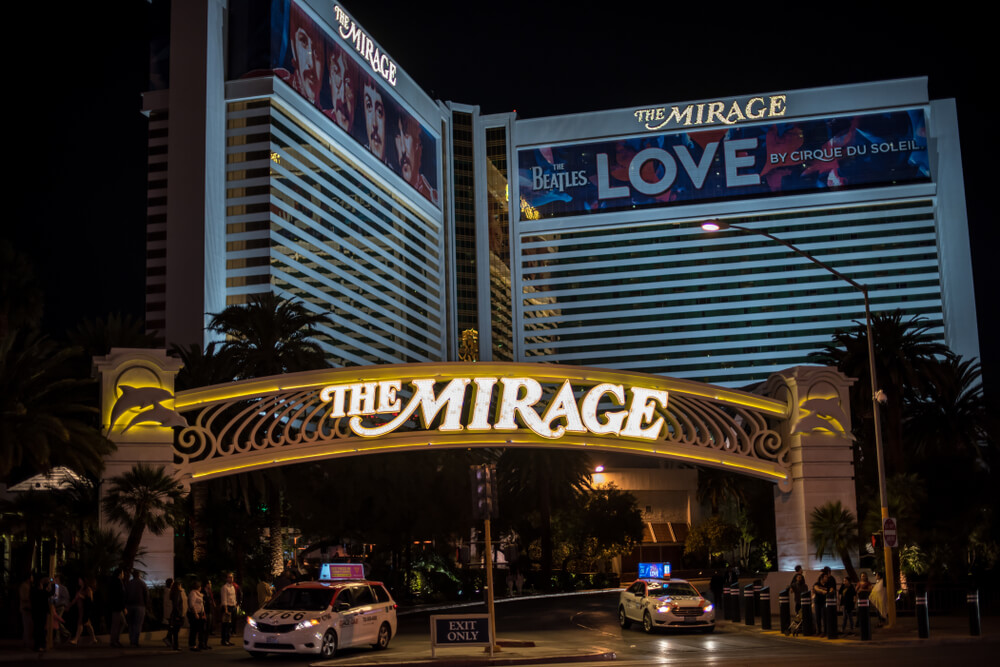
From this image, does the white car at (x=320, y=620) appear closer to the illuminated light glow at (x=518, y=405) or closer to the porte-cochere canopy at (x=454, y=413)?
the porte-cochere canopy at (x=454, y=413)

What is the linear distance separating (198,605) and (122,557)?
135 inches

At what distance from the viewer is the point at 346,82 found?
564ft

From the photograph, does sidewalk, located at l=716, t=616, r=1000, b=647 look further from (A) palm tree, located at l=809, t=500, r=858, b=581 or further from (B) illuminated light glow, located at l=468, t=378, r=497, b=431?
(B) illuminated light glow, located at l=468, t=378, r=497, b=431

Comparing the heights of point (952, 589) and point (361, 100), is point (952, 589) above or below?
below

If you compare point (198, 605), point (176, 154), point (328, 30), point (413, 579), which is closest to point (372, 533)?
point (413, 579)

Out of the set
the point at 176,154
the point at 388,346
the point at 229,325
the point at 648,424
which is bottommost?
the point at 648,424

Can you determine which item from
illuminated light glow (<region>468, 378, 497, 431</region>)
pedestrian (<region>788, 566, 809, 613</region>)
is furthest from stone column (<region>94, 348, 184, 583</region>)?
pedestrian (<region>788, 566, 809, 613</region>)

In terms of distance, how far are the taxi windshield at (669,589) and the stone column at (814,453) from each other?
450cm

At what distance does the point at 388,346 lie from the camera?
19125cm

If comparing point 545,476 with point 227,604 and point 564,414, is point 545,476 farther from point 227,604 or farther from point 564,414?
point 227,604

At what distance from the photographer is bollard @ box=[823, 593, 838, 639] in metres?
28.2

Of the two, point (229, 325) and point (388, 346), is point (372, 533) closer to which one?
point (229, 325)

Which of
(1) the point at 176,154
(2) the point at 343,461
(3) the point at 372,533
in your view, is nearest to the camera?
(2) the point at 343,461

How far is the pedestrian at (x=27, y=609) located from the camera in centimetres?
2736
